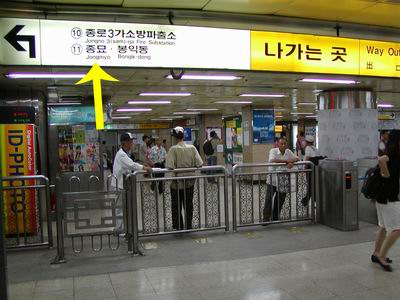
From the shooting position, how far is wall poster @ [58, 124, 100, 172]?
27.5 ft

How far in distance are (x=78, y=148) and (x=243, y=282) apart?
568cm

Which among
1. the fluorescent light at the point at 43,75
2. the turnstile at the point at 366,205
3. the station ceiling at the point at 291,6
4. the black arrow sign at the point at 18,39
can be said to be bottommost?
the turnstile at the point at 366,205

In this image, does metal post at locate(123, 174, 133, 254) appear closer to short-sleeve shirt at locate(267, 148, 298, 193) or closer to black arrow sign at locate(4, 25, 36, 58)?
black arrow sign at locate(4, 25, 36, 58)

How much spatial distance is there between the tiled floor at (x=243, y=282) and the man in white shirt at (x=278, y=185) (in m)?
1.67

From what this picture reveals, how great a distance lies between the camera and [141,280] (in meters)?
4.00

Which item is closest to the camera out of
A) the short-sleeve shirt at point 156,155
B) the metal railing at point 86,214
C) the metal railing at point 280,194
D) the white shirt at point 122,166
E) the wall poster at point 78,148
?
the metal railing at point 86,214

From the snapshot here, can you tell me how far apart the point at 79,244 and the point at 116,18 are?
309cm

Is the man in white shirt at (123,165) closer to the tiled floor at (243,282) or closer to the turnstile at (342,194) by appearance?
the tiled floor at (243,282)

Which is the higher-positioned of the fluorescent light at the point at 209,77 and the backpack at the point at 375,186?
the fluorescent light at the point at 209,77

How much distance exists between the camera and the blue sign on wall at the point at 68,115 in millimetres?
8203

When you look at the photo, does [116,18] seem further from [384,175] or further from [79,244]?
[384,175]

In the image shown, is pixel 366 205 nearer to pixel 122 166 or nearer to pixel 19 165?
pixel 122 166

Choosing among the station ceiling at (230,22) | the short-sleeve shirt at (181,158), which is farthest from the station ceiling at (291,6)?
the short-sleeve shirt at (181,158)

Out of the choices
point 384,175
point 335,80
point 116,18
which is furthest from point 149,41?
point 335,80
